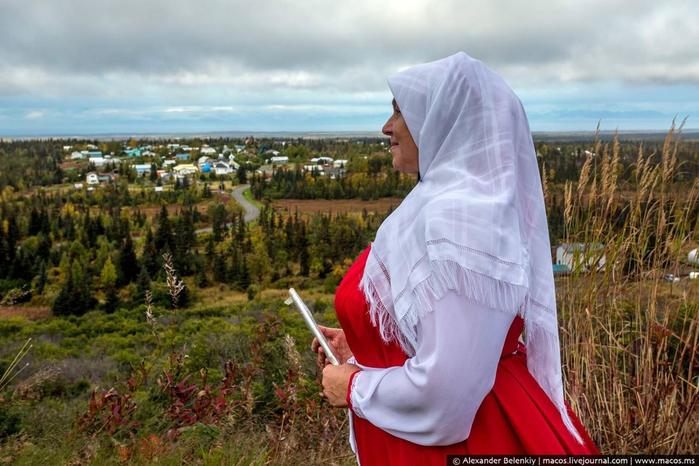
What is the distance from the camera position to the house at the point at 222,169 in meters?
85.4

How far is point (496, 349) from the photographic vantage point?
1.10 metres

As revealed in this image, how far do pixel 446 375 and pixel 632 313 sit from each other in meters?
2.00

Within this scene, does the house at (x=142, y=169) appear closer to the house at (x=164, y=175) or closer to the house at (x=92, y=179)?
the house at (x=164, y=175)

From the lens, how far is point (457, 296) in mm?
1088

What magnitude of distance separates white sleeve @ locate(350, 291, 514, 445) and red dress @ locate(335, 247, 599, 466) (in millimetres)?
64

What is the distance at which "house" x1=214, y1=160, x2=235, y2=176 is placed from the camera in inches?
3364

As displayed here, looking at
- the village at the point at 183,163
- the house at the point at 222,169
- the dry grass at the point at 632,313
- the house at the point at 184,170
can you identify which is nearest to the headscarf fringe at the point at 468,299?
the dry grass at the point at 632,313

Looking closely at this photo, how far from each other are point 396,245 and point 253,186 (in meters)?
70.6

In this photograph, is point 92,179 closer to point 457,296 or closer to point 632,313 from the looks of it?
point 632,313

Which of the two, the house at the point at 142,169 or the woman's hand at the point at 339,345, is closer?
the woman's hand at the point at 339,345

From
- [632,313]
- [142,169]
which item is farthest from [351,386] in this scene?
[142,169]

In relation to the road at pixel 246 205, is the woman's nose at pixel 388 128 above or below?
above

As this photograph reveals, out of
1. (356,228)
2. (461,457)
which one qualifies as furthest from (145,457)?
(356,228)

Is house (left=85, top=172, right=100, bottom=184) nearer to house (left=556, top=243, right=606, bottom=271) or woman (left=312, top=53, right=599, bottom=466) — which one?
house (left=556, top=243, right=606, bottom=271)
